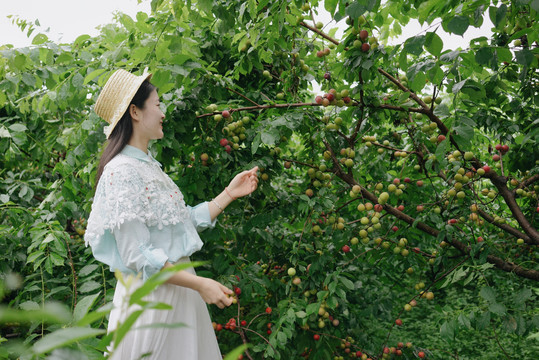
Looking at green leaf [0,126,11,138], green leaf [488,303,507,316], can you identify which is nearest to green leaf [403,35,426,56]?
green leaf [488,303,507,316]

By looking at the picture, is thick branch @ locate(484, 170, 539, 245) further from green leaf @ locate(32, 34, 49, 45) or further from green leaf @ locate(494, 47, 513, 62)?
green leaf @ locate(32, 34, 49, 45)

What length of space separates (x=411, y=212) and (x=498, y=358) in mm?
1922

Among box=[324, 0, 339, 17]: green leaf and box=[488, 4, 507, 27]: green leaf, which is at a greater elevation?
box=[488, 4, 507, 27]: green leaf

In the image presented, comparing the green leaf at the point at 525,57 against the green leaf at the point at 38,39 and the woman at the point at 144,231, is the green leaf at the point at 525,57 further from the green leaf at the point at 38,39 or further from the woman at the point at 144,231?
the green leaf at the point at 38,39

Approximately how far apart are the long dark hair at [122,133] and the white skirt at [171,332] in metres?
0.51

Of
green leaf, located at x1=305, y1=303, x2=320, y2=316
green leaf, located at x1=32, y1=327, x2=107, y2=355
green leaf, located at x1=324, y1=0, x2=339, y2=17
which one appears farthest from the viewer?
green leaf, located at x1=305, y1=303, x2=320, y2=316

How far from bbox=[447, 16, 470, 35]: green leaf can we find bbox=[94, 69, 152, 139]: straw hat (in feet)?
4.08

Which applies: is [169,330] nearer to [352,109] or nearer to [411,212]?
[352,109]

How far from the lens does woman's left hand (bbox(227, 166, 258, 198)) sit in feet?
7.56

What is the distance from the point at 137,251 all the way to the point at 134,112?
62cm

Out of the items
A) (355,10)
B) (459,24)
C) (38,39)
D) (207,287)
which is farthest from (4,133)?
(459,24)

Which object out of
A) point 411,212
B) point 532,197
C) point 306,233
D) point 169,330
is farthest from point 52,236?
point 532,197

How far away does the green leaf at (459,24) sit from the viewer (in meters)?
1.81

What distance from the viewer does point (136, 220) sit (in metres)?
1.75
